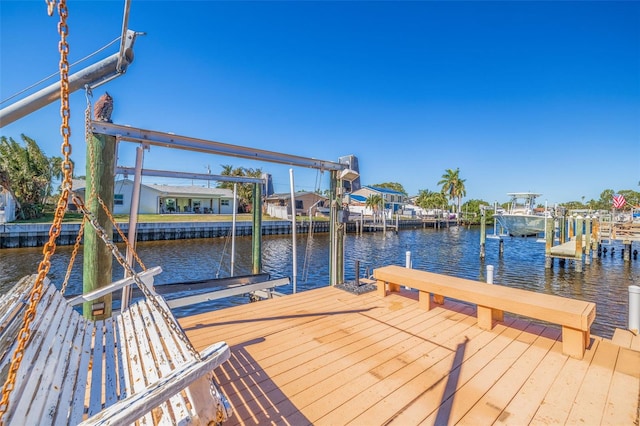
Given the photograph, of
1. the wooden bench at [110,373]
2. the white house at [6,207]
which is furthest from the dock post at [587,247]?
the white house at [6,207]

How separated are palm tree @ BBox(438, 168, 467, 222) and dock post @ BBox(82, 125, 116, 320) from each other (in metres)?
57.8

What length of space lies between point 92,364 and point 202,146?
3148mm

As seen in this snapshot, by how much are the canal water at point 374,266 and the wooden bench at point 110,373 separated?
5463 millimetres

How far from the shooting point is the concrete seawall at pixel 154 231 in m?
18.7

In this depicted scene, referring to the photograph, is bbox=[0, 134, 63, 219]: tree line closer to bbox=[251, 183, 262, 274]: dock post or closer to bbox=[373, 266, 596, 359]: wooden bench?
bbox=[251, 183, 262, 274]: dock post

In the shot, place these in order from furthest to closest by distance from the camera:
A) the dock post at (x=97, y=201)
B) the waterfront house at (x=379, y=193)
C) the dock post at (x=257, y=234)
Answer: the waterfront house at (x=379, y=193), the dock post at (x=257, y=234), the dock post at (x=97, y=201)

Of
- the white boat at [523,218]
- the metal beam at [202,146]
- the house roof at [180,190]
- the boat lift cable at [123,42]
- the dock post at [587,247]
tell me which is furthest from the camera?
the house roof at [180,190]

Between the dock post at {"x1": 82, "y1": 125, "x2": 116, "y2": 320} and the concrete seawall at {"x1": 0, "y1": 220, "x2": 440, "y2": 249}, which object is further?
the concrete seawall at {"x1": 0, "y1": 220, "x2": 440, "y2": 249}

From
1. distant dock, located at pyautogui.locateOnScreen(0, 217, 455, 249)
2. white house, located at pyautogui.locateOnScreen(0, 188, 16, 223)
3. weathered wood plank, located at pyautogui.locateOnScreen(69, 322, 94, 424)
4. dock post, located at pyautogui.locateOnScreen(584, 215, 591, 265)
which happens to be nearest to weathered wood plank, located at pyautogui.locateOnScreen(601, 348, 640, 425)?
weathered wood plank, located at pyautogui.locateOnScreen(69, 322, 94, 424)

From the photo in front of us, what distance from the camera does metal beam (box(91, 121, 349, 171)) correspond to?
3703mm

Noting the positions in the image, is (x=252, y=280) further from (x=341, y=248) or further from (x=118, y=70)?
(x=118, y=70)

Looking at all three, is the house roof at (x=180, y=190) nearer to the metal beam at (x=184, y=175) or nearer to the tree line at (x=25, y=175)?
the tree line at (x=25, y=175)

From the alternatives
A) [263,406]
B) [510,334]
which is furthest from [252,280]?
[510,334]

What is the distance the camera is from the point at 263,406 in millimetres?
2439
